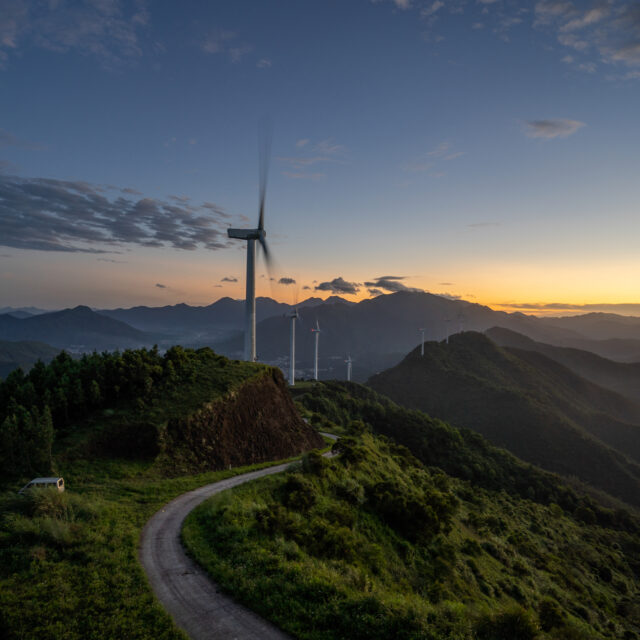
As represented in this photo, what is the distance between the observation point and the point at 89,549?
19.2m

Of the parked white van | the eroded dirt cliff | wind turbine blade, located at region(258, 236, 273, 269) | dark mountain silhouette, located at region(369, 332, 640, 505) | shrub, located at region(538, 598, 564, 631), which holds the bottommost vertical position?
dark mountain silhouette, located at region(369, 332, 640, 505)

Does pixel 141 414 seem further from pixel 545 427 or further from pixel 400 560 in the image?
pixel 545 427

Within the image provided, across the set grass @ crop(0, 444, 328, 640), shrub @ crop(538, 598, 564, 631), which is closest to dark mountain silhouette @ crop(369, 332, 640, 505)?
shrub @ crop(538, 598, 564, 631)

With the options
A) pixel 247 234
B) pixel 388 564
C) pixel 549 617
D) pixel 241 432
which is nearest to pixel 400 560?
pixel 388 564

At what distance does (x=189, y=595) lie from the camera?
54.3 feet

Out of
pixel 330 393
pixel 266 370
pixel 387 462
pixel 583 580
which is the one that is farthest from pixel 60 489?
pixel 330 393

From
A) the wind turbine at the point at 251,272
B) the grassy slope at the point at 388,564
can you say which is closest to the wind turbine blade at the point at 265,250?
the wind turbine at the point at 251,272

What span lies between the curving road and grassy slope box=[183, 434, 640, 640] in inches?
20.7

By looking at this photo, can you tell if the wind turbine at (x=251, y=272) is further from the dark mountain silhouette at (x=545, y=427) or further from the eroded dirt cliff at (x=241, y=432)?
the dark mountain silhouette at (x=545, y=427)

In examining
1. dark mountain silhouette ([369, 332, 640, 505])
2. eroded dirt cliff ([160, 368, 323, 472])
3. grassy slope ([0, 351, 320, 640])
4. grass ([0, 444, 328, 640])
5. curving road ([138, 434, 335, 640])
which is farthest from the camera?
dark mountain silhouette ([369, 332, 640, 505])

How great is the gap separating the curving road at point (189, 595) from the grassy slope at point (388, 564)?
0.52 meters

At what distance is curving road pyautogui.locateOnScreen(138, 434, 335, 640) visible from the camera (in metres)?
14.4

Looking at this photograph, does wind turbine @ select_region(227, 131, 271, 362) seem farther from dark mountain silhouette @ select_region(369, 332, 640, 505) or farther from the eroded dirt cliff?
dark mountain silhouette @ select_region(369, 332, 640, 505)

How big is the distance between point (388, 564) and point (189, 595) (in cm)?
1568
